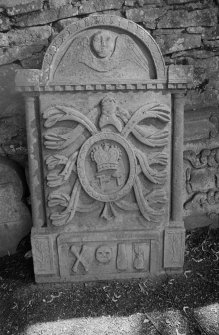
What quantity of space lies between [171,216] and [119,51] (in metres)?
1.24

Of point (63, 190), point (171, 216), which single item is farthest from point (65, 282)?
point (171, 216)

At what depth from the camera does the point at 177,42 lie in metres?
2.93

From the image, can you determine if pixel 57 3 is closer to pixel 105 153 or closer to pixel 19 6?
pixel 19 6

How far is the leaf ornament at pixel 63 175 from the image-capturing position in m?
2.57

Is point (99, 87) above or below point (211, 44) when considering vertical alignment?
below

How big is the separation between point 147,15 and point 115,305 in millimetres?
2160

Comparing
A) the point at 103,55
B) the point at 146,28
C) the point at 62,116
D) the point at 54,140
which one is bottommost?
the point at 54,140

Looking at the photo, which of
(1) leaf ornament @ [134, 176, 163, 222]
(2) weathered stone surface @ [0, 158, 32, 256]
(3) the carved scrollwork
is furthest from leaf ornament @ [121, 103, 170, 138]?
(2) weathered stone surface @ [0, 158, 32, 256]

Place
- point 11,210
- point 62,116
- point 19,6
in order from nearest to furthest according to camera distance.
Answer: point 62,116 < point 19,6 < point 11,210

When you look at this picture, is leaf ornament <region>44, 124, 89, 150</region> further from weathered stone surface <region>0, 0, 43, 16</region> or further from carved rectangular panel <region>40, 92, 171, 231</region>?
weathered stone surface <region>0, 0, 43, 16</region>

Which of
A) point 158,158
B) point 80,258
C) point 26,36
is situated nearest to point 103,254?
point 80,258

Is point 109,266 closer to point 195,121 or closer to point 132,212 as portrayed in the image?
point 132,212

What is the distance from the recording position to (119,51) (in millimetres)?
2430

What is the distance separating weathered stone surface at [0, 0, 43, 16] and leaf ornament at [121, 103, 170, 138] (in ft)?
3.66
